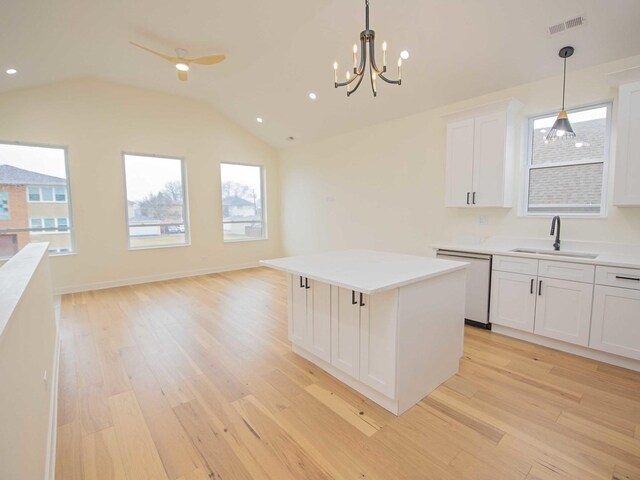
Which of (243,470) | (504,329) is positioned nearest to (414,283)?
(243,470)

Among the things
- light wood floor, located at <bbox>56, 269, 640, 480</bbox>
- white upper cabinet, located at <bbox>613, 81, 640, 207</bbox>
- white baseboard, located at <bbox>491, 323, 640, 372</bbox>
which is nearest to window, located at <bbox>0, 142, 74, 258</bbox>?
light wood floor, located at <bbox>56, 269, 640, 480</bbox>

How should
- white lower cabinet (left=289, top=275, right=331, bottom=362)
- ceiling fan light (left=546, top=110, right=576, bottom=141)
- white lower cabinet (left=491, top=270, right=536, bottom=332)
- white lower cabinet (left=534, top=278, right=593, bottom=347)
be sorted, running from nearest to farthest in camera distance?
white lower cabinet (left=289, top=275, right=331, bottom=362) < ceiling fan light (left=546, top=110, right=576, bottom=141) < white lower cabinet (left=534, top=278, right=593, bottom=347) < white lower cabinet (left=491, top=270, right=536, bottom=332)

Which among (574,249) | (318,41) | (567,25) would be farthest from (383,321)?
→ (318,41)

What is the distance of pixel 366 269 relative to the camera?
2281 mm

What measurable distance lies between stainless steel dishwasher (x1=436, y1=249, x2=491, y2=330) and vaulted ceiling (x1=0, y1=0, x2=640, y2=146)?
80.0 inches

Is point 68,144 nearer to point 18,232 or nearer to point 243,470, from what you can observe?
point 18,232

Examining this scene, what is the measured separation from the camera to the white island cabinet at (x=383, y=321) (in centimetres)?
195

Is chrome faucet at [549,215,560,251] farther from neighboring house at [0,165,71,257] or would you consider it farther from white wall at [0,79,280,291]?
neighboring house at [0,165,71,257]

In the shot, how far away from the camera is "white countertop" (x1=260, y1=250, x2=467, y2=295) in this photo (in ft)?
6.16

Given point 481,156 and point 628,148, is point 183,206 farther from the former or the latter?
point 628,148

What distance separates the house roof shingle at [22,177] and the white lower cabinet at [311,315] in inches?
180

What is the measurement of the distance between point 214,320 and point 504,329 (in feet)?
10.7

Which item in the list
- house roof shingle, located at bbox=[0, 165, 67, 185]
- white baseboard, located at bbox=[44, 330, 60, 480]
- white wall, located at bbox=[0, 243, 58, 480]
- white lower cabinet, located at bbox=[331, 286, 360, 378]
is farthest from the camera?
house roof shingle, located at bbox=[0, 165, 67, 185]

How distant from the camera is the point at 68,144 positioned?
479 centimetres
